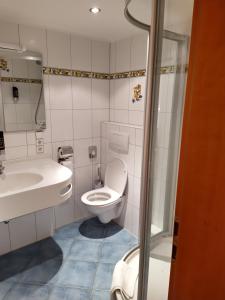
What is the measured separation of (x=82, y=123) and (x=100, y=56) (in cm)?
78

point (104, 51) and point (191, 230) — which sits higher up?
point (104, 51)

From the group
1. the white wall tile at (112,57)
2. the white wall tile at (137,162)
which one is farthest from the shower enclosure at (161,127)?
the white wall tile at (112,57)

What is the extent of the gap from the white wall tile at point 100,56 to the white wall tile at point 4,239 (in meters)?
1.83

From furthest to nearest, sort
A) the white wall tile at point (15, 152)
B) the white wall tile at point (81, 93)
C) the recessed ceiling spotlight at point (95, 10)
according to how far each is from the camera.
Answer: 1. the white wall tile at point (81, 93)
2. the white wall tile at point (15, 152)
3. the recessed ceiling spotlight at point (95, 10)

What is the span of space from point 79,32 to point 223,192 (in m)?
2.12

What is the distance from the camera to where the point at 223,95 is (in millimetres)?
483

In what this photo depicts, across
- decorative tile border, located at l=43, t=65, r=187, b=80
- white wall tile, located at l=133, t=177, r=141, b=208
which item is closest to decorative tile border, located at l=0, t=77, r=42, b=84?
decorative tile border, located at l=43, t=65, r=187, b=80

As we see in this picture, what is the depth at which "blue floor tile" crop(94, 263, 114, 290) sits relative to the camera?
5.64 ft

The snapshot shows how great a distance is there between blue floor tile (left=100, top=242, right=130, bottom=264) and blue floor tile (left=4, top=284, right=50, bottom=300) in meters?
0.55

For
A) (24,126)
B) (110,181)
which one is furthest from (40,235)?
(24,126)

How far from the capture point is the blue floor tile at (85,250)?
2.03 meters

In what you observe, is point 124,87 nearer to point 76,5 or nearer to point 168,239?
point 76,5

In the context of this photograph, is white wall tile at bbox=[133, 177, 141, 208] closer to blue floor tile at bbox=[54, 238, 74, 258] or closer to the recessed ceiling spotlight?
blue floor tile at bbox=[54, 238, 74, 258]

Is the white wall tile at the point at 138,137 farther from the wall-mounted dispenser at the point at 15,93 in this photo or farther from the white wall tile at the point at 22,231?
the white wall tile at the point at 22,231
